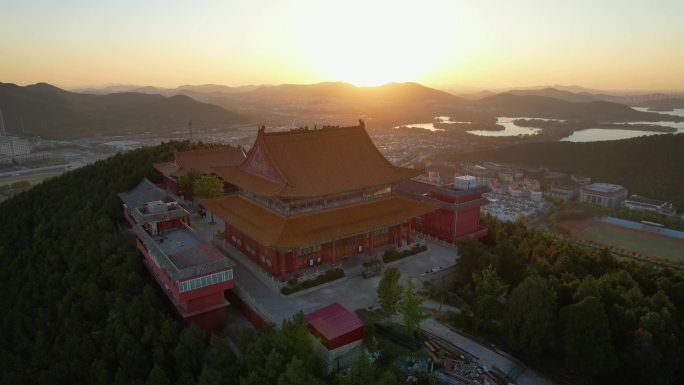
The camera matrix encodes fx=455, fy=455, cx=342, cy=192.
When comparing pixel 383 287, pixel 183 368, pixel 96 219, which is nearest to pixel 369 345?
pixel 383 287

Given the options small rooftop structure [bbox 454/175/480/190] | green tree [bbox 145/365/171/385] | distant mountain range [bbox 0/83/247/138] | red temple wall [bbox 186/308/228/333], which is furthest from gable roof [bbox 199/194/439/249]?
distant mountain range [bbox 0/83/247/138]

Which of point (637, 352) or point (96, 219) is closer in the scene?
point (637, 352)

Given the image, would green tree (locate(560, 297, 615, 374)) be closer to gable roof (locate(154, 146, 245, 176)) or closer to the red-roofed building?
the red-roofed building

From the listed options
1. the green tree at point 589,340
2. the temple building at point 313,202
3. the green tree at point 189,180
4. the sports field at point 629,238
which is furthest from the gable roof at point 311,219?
the sports field at point 629,238

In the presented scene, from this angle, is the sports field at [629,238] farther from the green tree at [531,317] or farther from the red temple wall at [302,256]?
the green tree at [531,317]

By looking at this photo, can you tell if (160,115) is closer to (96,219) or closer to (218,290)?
(96,219)

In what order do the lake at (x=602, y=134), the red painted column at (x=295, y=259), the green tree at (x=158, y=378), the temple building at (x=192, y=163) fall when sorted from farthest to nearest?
the lake at (x=602, y=134) → the temple building at (x=192, y=163) → the red painted column at (x=295, y=259) → the green tree at (x=158, y=378)
